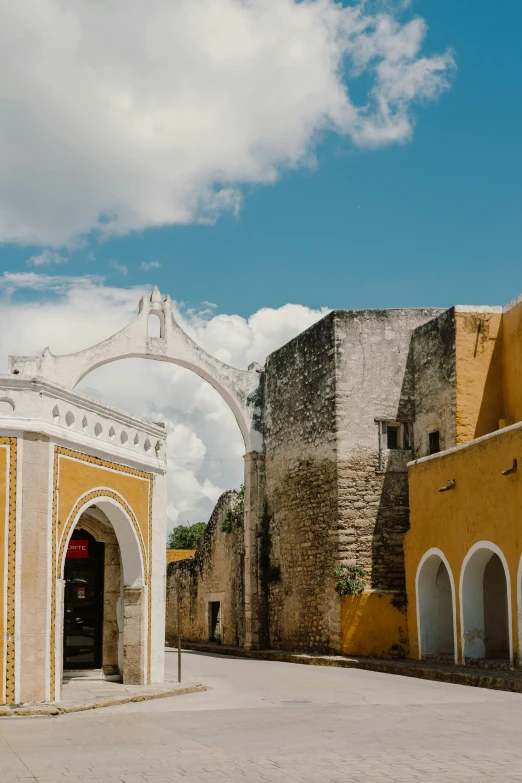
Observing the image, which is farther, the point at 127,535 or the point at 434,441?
the point at 434,441

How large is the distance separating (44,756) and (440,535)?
10.2 metres

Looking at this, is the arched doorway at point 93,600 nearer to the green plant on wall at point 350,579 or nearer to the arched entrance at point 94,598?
the arched entrance at point 94,598

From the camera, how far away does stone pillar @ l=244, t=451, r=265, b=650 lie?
22812mm

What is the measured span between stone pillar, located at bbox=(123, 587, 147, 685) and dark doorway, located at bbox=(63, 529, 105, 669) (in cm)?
66

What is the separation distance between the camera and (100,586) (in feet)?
44.8

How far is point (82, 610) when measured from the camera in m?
13.6

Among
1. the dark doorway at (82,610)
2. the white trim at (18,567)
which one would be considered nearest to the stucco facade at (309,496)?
the white trim at (18,567)

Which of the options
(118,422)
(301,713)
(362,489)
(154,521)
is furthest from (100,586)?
(362,489)

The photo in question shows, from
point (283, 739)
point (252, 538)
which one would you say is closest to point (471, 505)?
point (283, 739)

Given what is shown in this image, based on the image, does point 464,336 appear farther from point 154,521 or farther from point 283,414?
point 154,521

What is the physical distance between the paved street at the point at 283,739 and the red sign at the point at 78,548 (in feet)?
8.25

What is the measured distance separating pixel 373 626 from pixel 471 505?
14.4 feet

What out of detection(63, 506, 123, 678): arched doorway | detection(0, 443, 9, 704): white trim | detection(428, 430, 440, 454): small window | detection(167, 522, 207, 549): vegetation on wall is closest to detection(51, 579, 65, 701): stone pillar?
detection(0, 443, 9, 704): white trim

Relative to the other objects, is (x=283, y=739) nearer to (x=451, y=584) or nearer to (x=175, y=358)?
Result: (x=451, y=584)
